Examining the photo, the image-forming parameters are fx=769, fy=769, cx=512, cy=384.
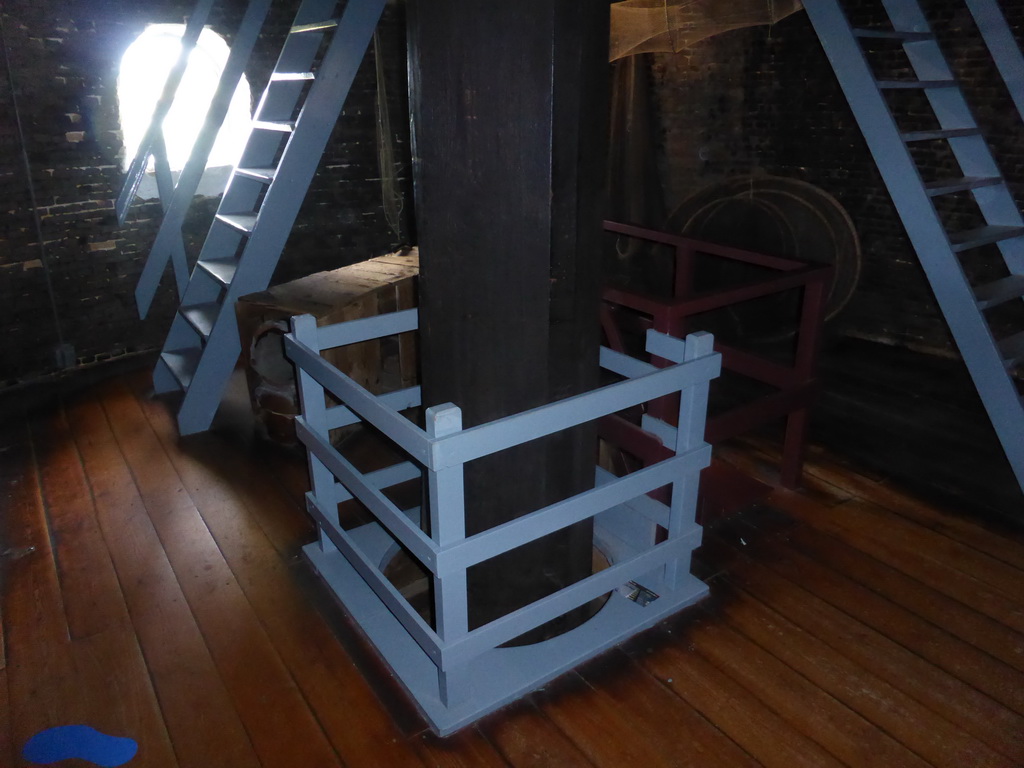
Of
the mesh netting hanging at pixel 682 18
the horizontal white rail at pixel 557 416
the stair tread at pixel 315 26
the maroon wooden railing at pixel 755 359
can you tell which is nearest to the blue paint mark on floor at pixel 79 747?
the horizontal white rail at pixel 557 416

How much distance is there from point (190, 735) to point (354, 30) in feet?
9.04

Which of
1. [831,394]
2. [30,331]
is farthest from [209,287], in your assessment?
[831,394]

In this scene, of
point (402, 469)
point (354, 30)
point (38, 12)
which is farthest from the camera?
point (38, 12)

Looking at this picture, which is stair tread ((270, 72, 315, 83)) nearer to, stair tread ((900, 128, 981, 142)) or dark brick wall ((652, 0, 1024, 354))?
stair tread ((900, 128, 981, 142))

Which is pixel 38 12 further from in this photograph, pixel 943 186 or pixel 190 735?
pixel 943 186

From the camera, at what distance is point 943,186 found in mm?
2740

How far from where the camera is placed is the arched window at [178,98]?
4840mm

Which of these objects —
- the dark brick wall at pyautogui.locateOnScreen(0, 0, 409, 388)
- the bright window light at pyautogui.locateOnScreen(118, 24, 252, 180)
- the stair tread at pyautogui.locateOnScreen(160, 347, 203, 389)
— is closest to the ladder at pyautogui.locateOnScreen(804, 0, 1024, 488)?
the stair tread at pyautogui.locateOnScreen(160, 347, 203, 389)

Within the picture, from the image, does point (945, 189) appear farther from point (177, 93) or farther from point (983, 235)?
point (177, 93)

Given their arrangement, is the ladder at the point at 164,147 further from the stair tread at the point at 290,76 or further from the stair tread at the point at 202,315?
the stair tread at the point at 290,76

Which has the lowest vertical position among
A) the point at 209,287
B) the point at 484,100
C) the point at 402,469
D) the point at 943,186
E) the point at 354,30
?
the point at 402,469

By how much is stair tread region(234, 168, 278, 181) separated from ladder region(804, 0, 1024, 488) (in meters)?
2.36

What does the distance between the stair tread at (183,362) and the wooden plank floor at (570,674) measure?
785 mm

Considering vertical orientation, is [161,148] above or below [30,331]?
above
